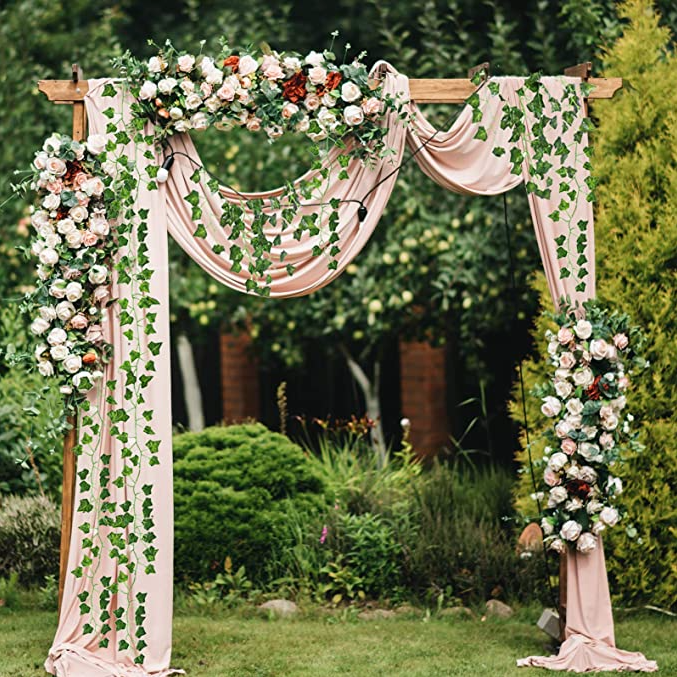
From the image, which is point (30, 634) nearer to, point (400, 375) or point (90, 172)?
point (90, 172)

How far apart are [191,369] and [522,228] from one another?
4.09 m

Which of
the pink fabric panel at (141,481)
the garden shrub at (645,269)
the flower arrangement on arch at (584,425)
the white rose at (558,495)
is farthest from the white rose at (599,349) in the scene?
the pink fabric panel at (141,481)

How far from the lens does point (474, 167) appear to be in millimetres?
5574

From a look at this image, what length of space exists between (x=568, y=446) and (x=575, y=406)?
0.63 ft

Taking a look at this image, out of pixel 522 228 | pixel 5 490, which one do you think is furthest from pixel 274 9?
pixel 5 490

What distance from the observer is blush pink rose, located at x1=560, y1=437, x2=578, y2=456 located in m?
5.46

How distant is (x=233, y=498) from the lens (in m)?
6.86

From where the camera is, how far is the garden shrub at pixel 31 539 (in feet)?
23.0

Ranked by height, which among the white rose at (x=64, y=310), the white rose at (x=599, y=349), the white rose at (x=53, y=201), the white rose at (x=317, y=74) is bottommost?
the white rose at (x=599, y=349)

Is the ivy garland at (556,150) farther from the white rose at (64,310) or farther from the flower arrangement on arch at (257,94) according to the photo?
the white rose at (64,310)

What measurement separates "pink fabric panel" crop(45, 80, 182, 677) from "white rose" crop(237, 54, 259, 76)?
578 mm

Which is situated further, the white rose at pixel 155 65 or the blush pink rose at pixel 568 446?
the blush pink rose at pixel 568 446

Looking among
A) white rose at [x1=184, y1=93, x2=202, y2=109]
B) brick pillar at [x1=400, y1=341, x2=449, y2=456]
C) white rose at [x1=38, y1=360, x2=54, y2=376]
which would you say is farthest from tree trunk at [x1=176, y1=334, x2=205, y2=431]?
white rose at [x1=184, y1=93, x2=202, y2=109]

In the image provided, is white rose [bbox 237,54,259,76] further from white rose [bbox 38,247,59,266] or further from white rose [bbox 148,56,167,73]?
white rose [bbox 38,247,59,266]
